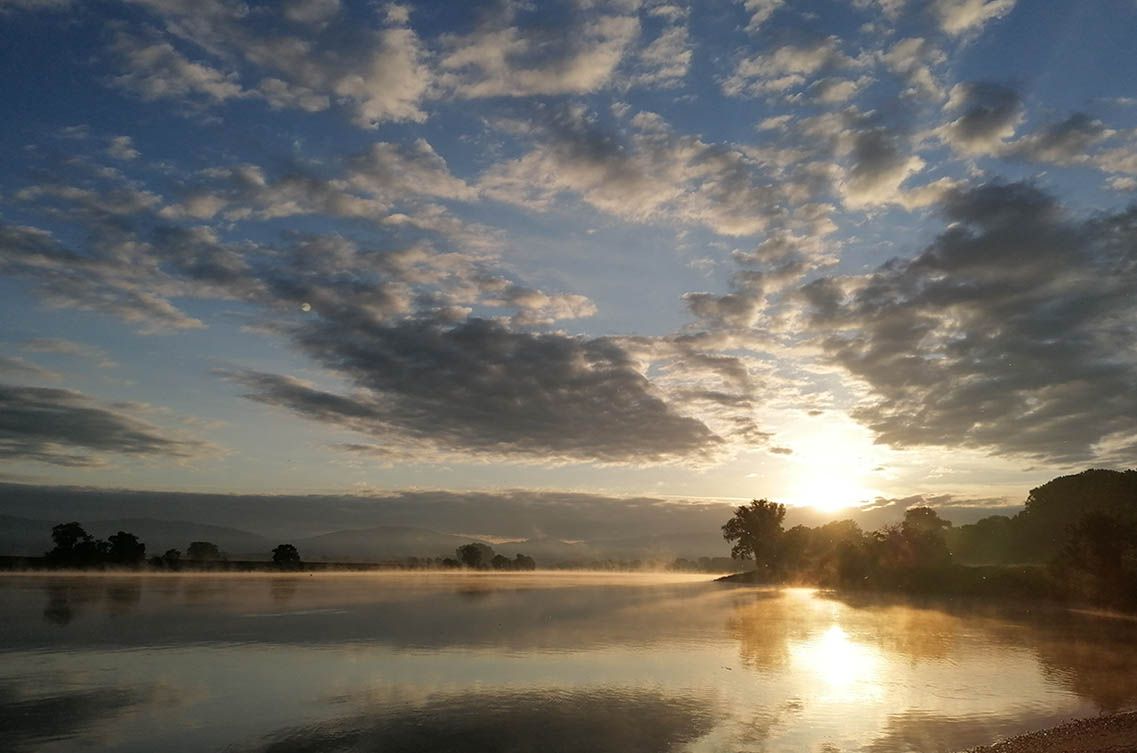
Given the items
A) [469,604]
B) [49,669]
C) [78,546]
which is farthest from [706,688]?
[78,546]

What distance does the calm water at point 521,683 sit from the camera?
24.6 m

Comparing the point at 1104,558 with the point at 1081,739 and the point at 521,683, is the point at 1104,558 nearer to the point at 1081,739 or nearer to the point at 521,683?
the point at 1081,739

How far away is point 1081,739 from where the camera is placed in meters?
24.0

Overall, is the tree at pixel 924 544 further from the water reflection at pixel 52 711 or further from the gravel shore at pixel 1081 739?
the water reflection at pixel 52 711

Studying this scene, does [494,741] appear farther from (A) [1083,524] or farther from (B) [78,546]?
(B) [78,546]

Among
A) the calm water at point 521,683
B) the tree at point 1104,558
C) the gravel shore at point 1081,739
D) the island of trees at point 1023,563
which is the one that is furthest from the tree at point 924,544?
the gravel shore at point 1081,739

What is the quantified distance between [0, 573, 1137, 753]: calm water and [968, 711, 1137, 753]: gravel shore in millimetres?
1394

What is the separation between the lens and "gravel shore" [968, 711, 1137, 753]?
2255 cm

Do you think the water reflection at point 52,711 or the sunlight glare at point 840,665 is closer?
the water reflection at point 52,711

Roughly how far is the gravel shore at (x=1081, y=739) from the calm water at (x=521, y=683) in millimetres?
1394

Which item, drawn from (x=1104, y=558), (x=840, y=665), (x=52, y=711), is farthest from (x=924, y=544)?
(x=52, y=711)

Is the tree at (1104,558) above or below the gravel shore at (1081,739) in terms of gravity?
above

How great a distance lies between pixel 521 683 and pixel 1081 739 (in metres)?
21.6

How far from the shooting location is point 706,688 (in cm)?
3381
